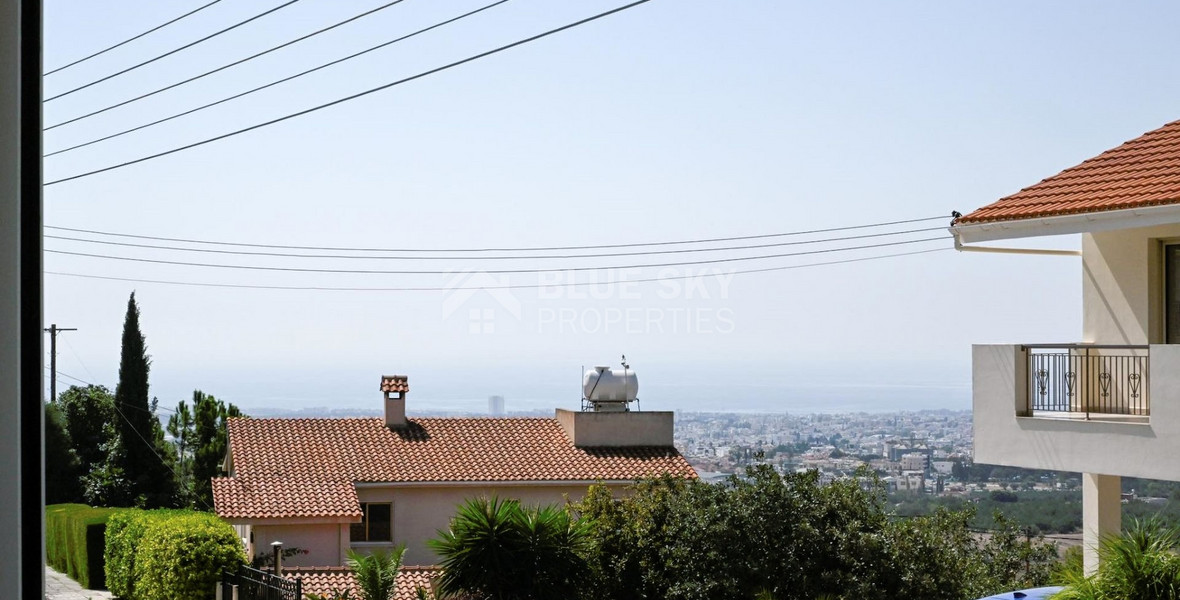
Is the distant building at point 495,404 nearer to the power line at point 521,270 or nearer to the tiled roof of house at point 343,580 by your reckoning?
the power line at point 521,270

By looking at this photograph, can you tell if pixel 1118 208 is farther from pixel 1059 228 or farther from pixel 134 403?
pixel 134 403

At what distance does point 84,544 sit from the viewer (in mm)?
23438

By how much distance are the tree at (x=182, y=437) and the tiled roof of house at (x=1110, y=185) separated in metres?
25.9

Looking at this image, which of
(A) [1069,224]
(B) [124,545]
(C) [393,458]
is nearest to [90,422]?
(B) [124,545]

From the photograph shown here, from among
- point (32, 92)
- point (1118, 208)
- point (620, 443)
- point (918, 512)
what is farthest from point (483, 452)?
point (32, 92)

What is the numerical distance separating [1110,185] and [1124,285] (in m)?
0.99

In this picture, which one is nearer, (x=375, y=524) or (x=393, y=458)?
(x=375, y=524)

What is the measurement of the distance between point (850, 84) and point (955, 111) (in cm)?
169

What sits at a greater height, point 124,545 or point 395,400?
point 395,400

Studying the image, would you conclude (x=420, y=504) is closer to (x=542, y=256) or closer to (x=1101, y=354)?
(x=1101, y=354)

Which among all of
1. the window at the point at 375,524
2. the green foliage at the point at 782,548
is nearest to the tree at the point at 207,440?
the window at the point at 375,524

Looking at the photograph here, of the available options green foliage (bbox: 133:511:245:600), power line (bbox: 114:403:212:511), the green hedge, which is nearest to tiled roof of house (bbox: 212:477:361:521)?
the green hedge

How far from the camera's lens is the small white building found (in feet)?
31.1

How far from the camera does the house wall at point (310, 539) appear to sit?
23625mm
